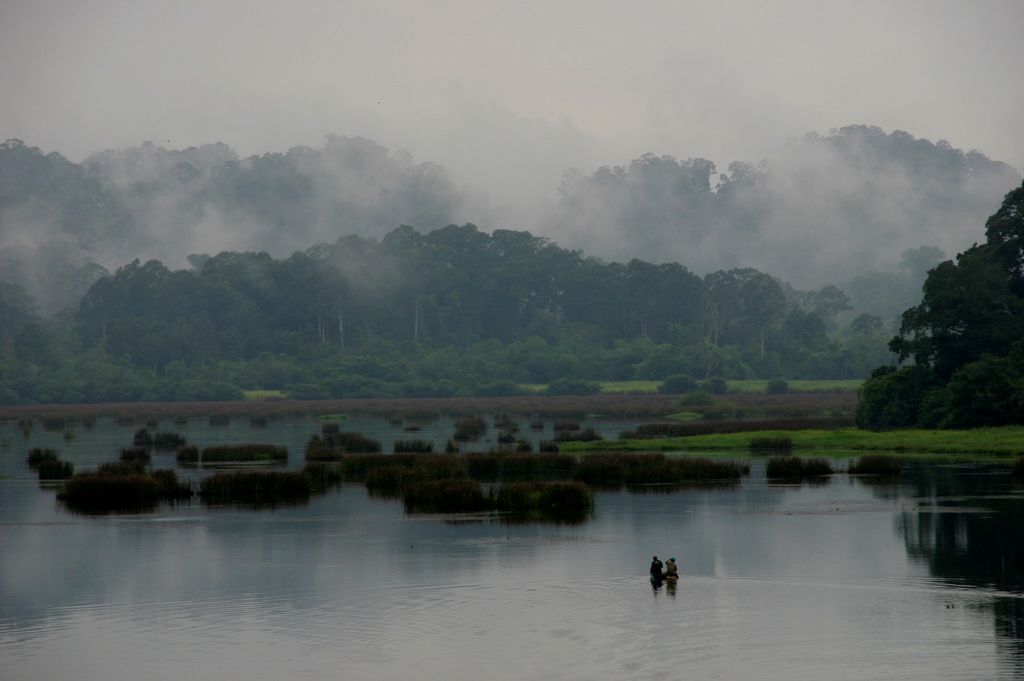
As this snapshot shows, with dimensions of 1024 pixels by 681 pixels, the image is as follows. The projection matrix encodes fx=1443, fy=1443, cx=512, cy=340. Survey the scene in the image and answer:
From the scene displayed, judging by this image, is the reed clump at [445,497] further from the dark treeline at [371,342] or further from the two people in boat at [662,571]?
the dark treeline at [371,342]

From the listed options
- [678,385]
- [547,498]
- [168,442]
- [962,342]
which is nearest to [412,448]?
[168,442]

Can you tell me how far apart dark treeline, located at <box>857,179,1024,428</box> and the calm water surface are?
21788mm

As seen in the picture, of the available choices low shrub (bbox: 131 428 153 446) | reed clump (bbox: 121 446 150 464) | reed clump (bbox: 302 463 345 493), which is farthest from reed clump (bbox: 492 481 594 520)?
low shrub (bbox: 131 428 153 446)

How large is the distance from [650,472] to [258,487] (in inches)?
590

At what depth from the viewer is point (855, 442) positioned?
70625mm

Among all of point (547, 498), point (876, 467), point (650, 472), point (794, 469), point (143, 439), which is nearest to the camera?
point (547, 498)

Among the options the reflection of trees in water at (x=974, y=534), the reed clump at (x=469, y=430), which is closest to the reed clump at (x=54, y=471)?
the reed clump at (x=469, y=430)

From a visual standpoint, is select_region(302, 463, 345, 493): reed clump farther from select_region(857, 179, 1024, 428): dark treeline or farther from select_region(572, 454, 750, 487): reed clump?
select_region(857, 179, 1024, 428): dark treeline

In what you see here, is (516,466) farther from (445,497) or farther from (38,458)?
(38,458)

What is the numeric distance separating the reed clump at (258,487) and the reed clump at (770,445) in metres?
26.4

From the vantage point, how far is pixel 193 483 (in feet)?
180

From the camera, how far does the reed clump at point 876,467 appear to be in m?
57.4

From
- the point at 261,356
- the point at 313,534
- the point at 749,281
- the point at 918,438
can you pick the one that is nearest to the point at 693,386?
the point at 749,281

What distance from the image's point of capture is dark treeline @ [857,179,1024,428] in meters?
70.6
